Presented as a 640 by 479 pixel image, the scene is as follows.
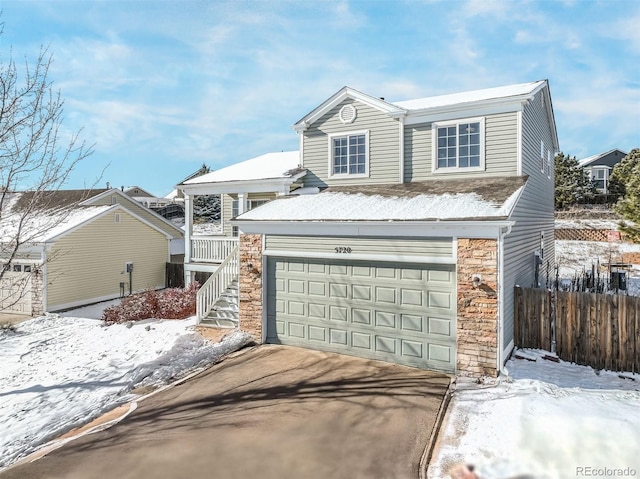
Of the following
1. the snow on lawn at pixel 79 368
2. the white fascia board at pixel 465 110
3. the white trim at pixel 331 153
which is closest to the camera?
the snow on lawn at pixel 79 368

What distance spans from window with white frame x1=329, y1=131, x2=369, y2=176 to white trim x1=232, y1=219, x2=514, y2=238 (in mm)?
4191

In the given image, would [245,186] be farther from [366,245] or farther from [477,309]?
[477,309]

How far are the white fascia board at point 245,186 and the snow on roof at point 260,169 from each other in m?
0.16

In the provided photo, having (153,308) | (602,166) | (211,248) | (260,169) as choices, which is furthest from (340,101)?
(602,166)

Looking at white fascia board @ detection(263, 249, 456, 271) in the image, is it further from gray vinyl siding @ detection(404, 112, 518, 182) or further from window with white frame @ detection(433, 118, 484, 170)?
window with white frame @ detection(433, 118, 484, 170)

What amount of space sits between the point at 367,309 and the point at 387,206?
2.68m

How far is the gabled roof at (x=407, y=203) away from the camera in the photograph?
8.38m

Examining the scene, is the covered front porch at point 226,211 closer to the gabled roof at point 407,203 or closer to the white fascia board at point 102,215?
the gabled roof at point 407,203

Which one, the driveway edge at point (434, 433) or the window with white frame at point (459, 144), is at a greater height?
the window with white frame at point (459, 144)

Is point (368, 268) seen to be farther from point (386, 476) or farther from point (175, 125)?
point (175, 125)

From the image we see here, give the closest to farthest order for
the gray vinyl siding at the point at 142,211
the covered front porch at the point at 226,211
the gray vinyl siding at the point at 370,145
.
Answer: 1. the covered front porch at the point at 226,211
2. the gray vinyl siding at the point at 370,145
3. the gray vinyl siding at the point at 142,211

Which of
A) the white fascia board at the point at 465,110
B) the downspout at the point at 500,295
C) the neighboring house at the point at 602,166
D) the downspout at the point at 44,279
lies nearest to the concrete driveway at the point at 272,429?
the downspout at the point at 500,295

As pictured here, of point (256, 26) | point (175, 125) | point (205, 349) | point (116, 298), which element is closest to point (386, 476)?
point (205, 349)

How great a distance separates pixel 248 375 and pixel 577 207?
133ft
